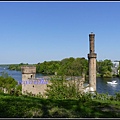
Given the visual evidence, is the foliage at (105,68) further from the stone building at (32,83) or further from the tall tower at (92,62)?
A: the stone building at (32,83)

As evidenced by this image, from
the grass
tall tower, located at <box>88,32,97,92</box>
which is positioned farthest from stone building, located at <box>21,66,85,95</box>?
the grass

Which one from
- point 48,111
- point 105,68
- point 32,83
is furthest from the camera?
point 105,68

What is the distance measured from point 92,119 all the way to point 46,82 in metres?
21.2

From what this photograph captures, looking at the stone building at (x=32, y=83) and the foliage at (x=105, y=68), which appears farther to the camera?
the foliage at (x=105, y=68)

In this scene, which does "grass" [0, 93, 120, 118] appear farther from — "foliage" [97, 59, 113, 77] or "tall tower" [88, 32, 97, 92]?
"foliage" [97, 59, 113, 77]

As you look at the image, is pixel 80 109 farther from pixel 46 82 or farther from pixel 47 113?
pixel 46 82

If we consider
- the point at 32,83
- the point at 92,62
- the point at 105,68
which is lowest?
the point at 32,83

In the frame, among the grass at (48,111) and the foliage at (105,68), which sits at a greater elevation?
the foliage at (105,68)

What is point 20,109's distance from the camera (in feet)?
22.9

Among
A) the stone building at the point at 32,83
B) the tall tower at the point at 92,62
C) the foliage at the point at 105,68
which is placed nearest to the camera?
the stone building at the point at 32,83

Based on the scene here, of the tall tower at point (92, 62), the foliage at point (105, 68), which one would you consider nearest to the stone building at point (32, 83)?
the tall tower at point (92, 62)

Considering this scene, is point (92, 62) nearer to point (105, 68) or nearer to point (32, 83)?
point (32, 83)

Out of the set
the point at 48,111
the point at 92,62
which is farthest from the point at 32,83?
the point at 48,111

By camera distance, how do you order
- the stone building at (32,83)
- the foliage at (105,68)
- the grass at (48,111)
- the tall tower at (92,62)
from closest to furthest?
the grass at (48,111) < the stone building at (32,83) < the tall tower at (92,62) < the foliage at (105,68)
